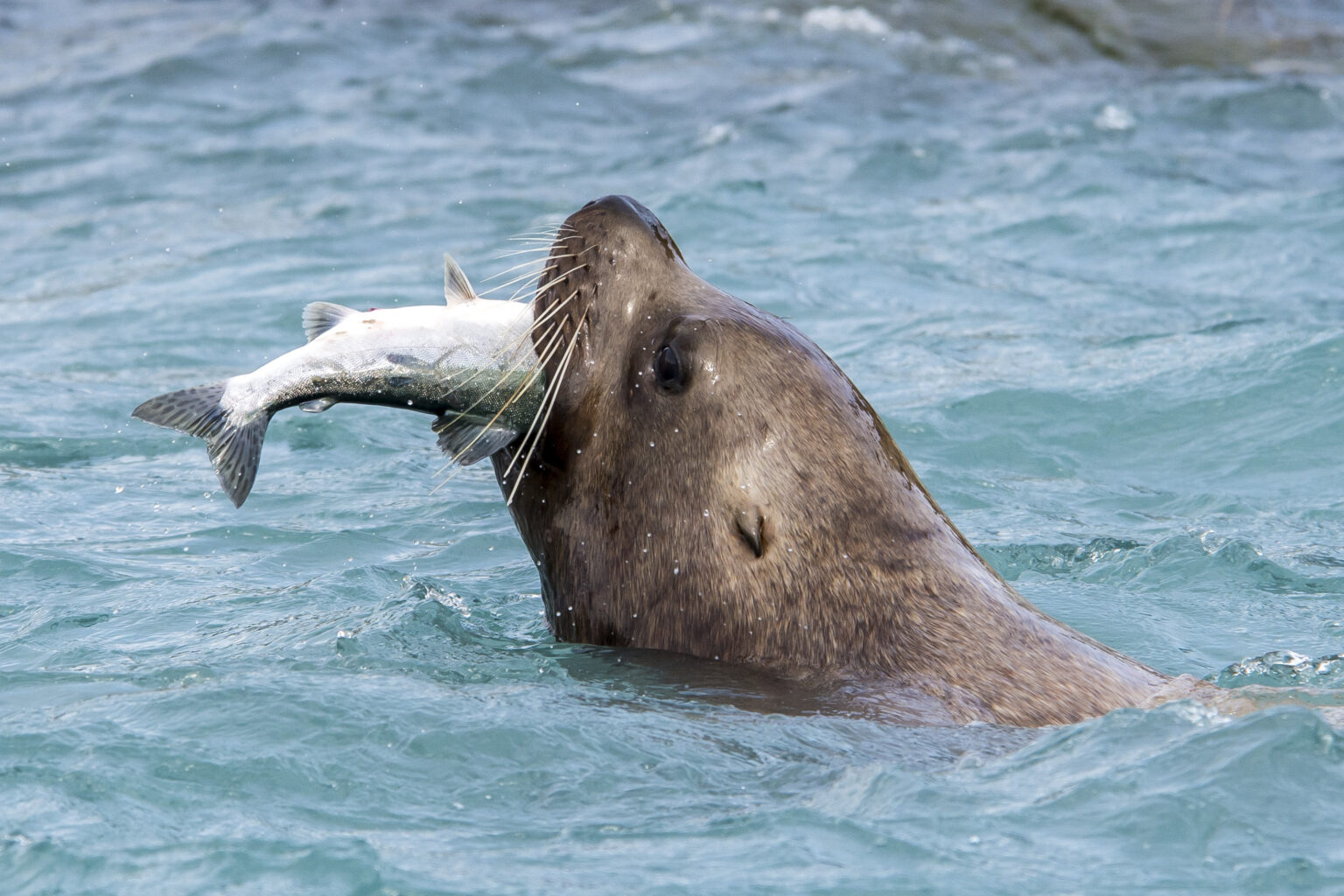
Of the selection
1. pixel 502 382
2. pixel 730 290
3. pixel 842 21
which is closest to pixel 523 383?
pixel 502 382

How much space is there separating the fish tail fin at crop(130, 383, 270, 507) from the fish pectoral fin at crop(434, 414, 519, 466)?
452 mm

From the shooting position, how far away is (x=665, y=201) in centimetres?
1243

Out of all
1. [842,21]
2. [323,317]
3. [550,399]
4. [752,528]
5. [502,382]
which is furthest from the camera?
[842,21]

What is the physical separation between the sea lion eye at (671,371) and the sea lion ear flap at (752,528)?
37 cm

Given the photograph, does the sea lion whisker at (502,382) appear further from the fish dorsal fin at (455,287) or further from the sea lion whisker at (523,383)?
the fish dorsal fin at (455,287)

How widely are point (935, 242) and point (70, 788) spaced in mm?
8725

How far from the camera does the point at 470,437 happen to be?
4.55m

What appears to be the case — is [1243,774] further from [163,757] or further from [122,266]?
[122,266]

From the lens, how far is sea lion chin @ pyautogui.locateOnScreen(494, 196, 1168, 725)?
437cm

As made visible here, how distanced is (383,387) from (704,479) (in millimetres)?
842

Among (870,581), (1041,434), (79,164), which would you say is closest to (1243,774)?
(870,581)

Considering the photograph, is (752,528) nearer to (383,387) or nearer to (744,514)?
(744,514)

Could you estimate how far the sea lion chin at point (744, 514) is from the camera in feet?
14.3

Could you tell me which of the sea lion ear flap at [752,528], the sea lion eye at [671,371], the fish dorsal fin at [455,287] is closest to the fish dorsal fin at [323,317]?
the fish dorsal fin at [455,287]
